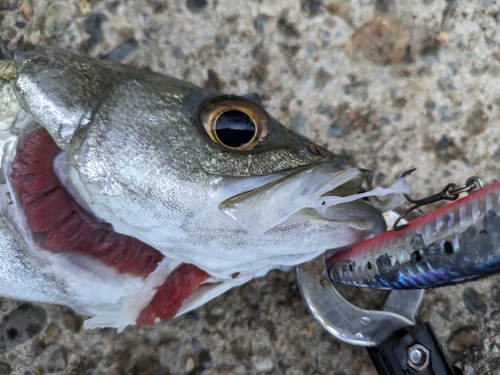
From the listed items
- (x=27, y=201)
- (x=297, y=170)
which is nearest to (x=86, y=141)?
(x=27, y=201)

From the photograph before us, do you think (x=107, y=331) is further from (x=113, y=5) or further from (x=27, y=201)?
(x=113, y=5)

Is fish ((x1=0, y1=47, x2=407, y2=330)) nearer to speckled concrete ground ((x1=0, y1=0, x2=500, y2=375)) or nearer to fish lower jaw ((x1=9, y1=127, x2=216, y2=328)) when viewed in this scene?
fish lower jaw ((x1=9, y1=127, x2=216, y2=328))

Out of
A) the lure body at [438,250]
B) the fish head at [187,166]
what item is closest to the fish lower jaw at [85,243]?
the fish head at [187,166]

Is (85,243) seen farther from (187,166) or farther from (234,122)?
(234,122)

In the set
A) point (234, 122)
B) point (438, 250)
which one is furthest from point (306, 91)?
point (438, 250)

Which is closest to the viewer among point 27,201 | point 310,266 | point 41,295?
point 27,201

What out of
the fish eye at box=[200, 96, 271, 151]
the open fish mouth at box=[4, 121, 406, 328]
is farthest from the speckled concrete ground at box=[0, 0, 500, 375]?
the fish eye at box=[200, 96, 271, 151]

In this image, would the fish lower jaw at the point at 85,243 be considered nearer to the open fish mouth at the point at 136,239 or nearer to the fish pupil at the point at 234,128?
the open fish mouth at the point at 136,239
